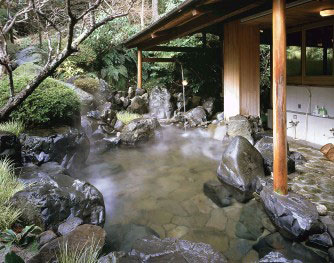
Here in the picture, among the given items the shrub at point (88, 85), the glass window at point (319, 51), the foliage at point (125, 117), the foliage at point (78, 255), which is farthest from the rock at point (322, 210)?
the shrub at point (88, 85)

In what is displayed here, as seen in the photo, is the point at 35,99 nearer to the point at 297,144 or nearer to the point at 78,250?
the point at 78,250

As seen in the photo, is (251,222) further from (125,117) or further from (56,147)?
(125,117)

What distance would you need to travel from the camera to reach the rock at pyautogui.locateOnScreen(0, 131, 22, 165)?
19.8 feet

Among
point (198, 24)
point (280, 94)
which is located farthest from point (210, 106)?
point (280, 94)

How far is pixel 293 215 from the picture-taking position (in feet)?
15.2

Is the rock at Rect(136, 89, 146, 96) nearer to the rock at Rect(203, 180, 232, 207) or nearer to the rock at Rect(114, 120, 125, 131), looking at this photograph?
the rock at Rect(114, 120, 125, 131)

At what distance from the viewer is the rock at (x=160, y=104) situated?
590 inches

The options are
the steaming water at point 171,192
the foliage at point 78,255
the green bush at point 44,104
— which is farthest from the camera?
the green bush at point 44,104

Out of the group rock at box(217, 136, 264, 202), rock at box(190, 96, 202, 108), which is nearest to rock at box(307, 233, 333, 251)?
rock at box(217, 136, 264, 202)

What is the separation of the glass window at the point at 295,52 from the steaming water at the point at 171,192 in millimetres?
4021

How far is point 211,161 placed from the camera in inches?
345

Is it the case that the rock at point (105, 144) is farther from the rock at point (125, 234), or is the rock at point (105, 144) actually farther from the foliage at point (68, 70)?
the rock at point (125, 234)

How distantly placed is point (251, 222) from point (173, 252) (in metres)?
1.92

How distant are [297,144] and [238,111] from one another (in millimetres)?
2433
